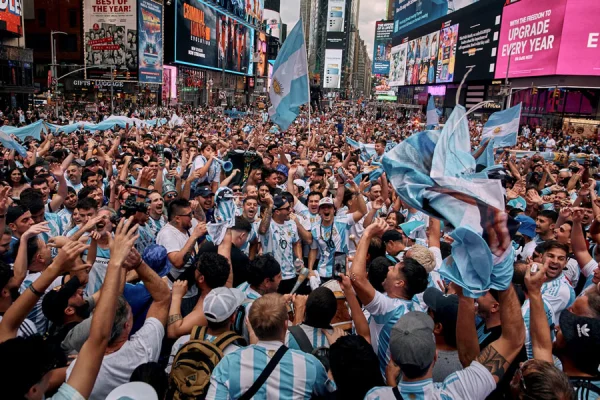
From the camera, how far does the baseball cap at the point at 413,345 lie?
7.87ft

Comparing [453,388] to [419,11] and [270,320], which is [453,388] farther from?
[419,11]

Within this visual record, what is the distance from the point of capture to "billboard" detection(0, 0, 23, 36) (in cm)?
3191

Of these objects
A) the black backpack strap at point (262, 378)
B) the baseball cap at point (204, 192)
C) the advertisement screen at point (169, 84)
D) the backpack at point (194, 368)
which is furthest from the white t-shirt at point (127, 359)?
the advertisement screen at point (169, 84)

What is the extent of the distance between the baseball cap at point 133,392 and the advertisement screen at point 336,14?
17856 centimetres

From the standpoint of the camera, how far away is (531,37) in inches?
1458

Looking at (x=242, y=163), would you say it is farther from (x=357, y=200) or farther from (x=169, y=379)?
(x=169, y=379)

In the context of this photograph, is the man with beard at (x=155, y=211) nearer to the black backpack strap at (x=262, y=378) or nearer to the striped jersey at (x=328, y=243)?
the striped jersey at (x=328, y=243)

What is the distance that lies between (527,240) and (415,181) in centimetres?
412

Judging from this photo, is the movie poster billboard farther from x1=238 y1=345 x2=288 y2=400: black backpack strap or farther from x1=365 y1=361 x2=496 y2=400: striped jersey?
x1=365 y1=361 x2=496 y2=400: striped jersey

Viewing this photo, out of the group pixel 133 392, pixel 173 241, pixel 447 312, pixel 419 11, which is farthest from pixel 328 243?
pixel 419 11

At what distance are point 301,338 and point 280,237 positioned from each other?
2532mm

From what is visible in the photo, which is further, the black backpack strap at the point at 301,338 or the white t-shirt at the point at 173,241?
the white t-shirt at the point at 173,241

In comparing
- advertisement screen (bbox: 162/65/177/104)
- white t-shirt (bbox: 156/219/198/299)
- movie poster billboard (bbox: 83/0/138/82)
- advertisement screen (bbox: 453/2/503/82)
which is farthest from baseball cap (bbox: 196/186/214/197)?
advertisement screen (bbox: 162/65/177/104)

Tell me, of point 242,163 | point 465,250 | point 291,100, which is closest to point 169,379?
point 465,250
